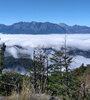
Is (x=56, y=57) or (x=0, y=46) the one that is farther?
(x=0, y=46)

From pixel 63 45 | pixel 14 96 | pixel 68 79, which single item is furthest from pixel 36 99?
pixel 63 45

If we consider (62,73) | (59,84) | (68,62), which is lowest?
(59,84)

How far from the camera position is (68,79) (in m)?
15.9

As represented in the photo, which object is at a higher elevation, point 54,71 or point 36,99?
point 36,99

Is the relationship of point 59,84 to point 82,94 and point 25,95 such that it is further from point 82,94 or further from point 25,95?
point 25,95

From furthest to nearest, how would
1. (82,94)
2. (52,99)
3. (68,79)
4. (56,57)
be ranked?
(56,57)
(68,79)
(82,94)
(52,99)

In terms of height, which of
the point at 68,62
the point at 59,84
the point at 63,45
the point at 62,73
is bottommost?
the point at 59,84

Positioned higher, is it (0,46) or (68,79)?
(0,46)

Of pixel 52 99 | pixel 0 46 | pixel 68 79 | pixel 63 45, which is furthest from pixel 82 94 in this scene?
pixel 0 46

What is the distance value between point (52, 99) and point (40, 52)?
1277cm

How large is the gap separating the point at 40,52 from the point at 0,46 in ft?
46.7

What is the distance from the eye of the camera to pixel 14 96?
12.6ft

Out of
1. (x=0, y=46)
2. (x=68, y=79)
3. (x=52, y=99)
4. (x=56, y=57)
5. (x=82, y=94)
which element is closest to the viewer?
(x=52, y=99)

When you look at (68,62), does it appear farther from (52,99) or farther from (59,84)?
(52,99)
